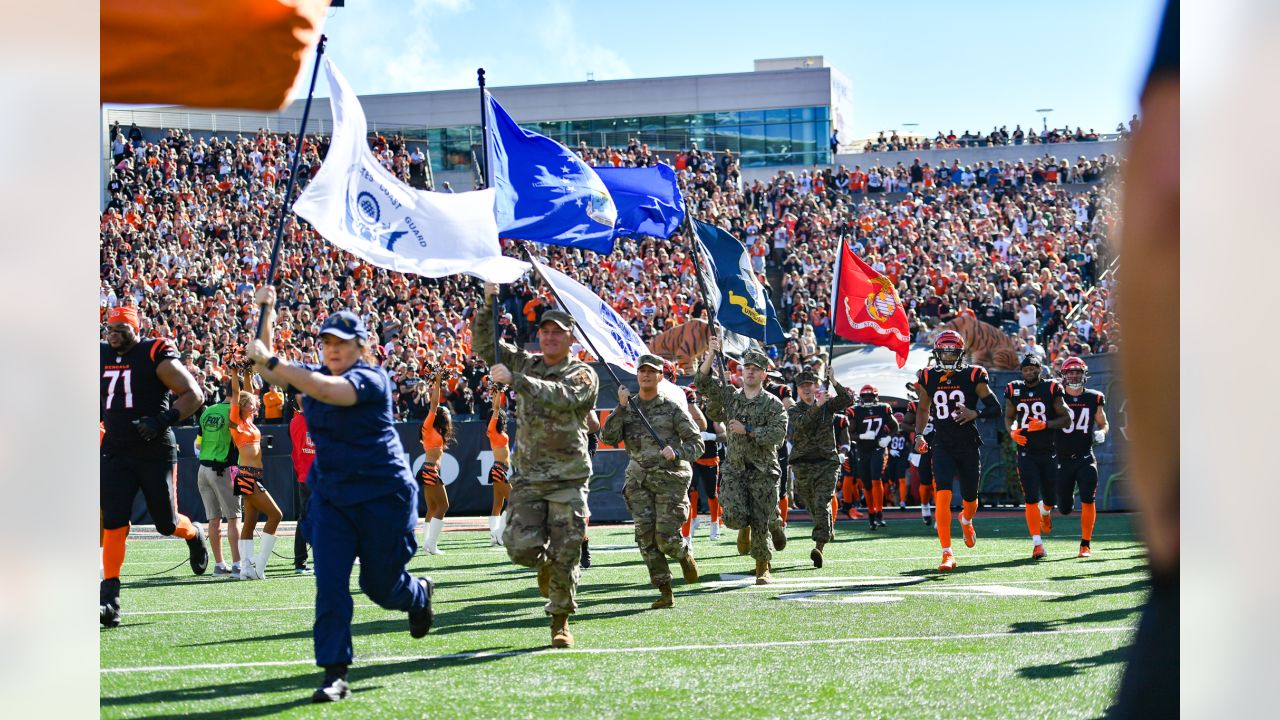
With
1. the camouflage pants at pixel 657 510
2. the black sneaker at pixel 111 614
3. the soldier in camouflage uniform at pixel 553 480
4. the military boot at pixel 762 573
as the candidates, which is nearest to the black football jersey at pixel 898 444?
the military boot at pixel 762 573

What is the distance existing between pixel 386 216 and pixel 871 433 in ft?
50.3

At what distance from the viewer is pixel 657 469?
11570mm

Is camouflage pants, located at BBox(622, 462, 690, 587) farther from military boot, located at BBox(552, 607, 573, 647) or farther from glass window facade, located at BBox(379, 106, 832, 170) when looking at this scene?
glass window facade, located at BBox(379, 106, 832, 170)

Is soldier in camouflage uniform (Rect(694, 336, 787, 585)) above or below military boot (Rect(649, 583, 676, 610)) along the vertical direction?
above

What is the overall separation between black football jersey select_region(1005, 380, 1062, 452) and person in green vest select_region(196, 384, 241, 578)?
27.1 feet

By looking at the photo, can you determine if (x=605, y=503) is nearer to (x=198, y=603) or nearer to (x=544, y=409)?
(x=198, y=603)

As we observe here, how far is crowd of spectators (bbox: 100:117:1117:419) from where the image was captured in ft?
90.2

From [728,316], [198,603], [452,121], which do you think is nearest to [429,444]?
[728,316]

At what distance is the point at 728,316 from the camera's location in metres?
17.3

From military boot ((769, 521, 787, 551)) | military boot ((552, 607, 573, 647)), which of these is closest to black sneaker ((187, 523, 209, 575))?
military boot ((552, 607, 573, 647))

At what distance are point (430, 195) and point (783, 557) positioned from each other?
28.1 feet

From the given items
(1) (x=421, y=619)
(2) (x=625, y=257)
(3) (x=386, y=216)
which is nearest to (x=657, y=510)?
(1) (x=421, y=619)

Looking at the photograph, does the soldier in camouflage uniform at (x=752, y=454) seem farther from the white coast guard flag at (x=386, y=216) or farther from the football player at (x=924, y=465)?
the football player at (x=924, y=465)

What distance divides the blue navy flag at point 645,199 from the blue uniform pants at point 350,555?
28.0 feet
